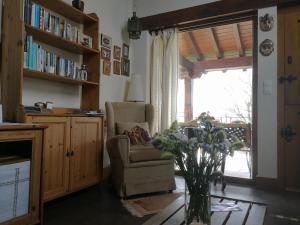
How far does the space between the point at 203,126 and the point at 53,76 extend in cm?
183

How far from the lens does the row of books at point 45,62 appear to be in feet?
7.06

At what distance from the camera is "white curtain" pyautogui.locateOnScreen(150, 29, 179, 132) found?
3.65 m

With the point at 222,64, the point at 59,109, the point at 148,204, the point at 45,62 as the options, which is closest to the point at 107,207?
the point at 148,204

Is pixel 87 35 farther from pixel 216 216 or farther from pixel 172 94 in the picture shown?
pixel 216 216

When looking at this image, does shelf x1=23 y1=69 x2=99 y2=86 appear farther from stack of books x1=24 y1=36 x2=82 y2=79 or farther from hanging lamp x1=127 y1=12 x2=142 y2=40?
hanging lamp x1=127 y1=12 x2=142 y2=40

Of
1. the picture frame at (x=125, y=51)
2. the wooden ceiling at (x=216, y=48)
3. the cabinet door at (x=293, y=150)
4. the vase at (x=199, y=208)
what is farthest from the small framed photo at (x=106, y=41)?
the vase at (x=199, y=208)

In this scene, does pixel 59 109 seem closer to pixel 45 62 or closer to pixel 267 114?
pixel 45 62

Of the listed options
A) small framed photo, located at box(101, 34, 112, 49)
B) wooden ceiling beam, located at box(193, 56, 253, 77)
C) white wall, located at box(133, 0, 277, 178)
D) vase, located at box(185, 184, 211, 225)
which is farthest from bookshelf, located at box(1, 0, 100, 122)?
wooden ceiling beam, located at box(193, 56, 253, 77)

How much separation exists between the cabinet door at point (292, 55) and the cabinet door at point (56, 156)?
2573 mm

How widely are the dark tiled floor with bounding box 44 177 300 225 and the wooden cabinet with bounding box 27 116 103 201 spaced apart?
12 centimetres

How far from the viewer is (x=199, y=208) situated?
104 cm

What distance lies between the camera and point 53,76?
2439 millimetres

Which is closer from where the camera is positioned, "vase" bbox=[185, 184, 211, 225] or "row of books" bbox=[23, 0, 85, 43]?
"vase" bbox=[185, 184, 211, 225]

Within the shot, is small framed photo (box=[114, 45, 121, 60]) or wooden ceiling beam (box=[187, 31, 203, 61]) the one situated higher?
wooden ceiling beam (box=[187, 31, 203, 61])
